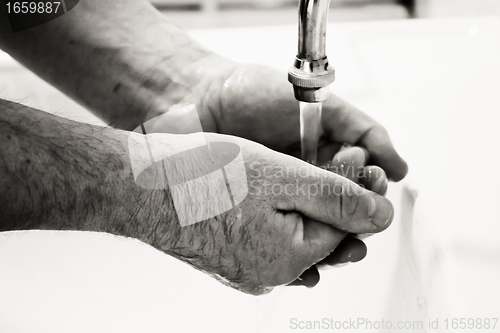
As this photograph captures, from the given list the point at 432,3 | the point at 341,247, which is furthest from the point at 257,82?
the point at 432,3

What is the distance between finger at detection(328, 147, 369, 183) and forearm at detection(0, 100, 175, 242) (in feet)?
0.79

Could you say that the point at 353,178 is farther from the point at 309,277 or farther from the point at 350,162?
the point at 309,277

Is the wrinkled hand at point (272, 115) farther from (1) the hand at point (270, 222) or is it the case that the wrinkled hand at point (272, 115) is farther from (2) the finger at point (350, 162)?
(1) the hand at point (270, 222)

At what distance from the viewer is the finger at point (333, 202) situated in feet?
1.49

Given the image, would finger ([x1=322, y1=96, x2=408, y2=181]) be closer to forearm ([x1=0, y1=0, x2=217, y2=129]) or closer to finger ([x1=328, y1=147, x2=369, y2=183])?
finger ([x1=328, y1=147, x2=369, y2=183])

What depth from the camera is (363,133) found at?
590mm

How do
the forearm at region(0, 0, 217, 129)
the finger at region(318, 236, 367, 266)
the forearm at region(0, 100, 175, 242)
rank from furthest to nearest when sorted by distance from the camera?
the forearm at region(0, 0, 217, 129) < the finger at region(318, 236, 367, 266) < the forearm at region(0, 100, 175, 242)

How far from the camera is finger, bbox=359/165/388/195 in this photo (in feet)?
1.77

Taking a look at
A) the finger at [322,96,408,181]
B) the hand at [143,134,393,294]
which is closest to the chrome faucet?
the hand at [143,134,393,294]

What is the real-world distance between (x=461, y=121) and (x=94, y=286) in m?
0.48

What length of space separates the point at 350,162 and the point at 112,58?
0.34 metres

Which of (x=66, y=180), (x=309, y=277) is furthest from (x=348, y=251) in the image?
(x=66, y=180)

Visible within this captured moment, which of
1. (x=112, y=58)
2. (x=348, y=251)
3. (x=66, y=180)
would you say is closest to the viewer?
(x=66, y=180)

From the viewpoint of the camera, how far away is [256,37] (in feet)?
2.55
